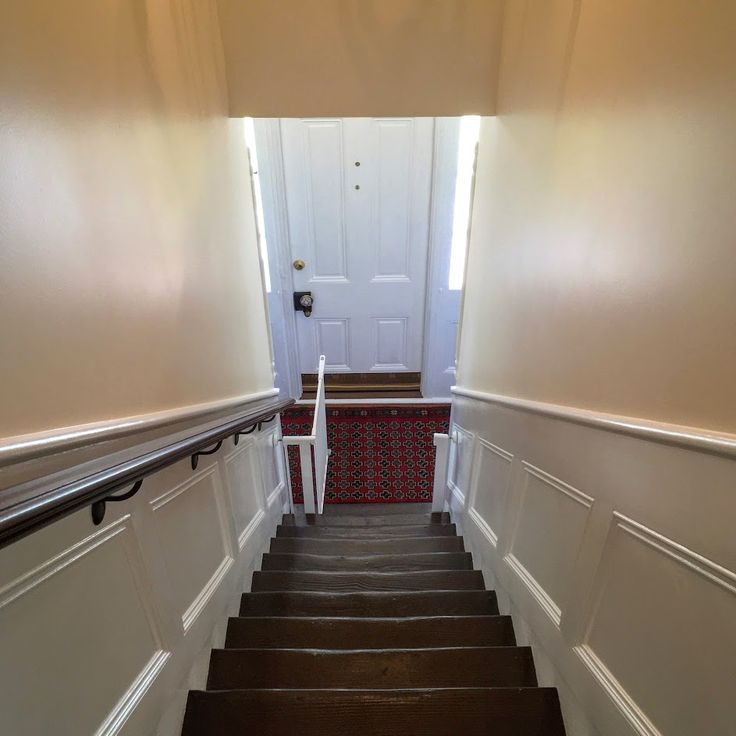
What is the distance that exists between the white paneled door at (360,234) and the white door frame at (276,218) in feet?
0.26

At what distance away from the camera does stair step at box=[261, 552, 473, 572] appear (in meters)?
2.04

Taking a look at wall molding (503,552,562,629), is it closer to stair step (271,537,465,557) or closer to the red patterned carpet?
stair step (271,537,465,557)

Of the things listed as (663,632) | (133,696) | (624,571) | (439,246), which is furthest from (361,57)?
(133,696)

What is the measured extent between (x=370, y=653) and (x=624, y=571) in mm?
907

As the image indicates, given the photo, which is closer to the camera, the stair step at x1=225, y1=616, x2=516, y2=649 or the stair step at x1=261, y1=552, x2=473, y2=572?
the stair step at x1=225, y1=616, x2=516, y2=649

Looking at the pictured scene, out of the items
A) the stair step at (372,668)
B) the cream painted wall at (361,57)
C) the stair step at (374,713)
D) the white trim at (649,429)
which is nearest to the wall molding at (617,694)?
the stair step at (374,713)

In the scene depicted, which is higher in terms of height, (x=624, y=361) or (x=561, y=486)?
(x=624, y=361)

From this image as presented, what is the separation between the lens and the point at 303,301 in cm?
369

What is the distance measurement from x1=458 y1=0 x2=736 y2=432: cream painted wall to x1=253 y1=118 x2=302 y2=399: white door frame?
6.79 ft

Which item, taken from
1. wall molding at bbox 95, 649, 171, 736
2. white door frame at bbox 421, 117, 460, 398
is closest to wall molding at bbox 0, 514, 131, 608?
A: wall molding at bbox 95, 649, 171, 736

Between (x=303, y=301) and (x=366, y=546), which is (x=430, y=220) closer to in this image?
(x=303, y=301)

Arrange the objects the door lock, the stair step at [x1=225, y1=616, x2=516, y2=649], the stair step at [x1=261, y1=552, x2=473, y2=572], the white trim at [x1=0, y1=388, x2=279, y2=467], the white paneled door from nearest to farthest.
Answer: the white trim at [x1=0, y1=388, x2=279, y2=467], the stair step at [x1=225, y1=616, x2=516, y2=649], the stair step at [x1=261, y1=552, x2=473, y2=572], the white paneled door, the door lock

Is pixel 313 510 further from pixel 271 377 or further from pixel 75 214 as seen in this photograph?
pixel 75 214

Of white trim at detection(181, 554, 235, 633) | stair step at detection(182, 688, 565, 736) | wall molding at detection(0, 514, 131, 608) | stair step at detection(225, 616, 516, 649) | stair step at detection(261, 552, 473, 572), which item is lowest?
stair step at detection(261, 552, 473, 572)
